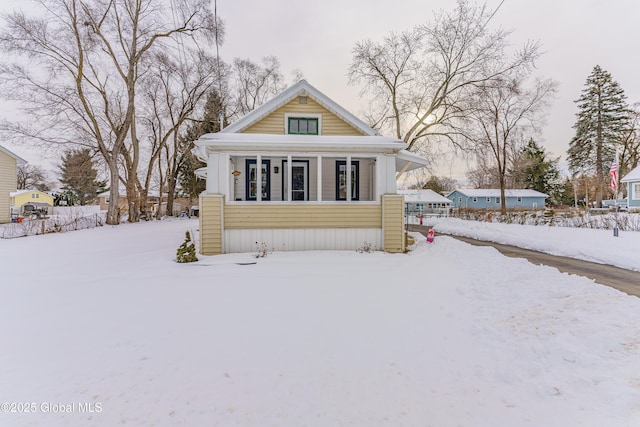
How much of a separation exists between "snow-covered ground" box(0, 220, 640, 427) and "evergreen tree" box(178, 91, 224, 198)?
21947 millimetres

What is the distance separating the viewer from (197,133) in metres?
26.6

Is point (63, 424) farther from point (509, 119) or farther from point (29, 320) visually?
point (509, 119)

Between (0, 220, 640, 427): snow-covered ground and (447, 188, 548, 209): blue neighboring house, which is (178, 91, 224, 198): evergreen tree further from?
(447, 188, 548, 209): blue neighboring house

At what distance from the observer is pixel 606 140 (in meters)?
31.5

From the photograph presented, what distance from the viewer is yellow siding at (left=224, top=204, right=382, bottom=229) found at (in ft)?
26.9

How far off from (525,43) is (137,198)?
99.4ft

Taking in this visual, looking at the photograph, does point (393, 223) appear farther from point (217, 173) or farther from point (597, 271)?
point (217, 173)

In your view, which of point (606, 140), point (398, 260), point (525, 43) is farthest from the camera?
point (606, 140)

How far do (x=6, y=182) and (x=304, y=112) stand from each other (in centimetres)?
2223

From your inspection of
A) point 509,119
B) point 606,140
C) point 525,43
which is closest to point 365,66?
point 525,43

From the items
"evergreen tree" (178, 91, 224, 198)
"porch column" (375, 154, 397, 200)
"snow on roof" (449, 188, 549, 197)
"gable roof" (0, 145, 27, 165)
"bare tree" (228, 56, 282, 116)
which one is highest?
"bare tree" (228, 56, 282, 116)

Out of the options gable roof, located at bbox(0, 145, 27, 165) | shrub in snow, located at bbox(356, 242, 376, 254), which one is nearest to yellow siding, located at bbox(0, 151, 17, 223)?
gable roof, located at bbox(0, 145, 27, 165)


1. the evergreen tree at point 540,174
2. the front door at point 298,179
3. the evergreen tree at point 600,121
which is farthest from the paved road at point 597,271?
the evergreen tree at point 540,174

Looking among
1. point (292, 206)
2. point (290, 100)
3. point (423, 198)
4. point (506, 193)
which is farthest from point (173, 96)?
point (506, 193)
